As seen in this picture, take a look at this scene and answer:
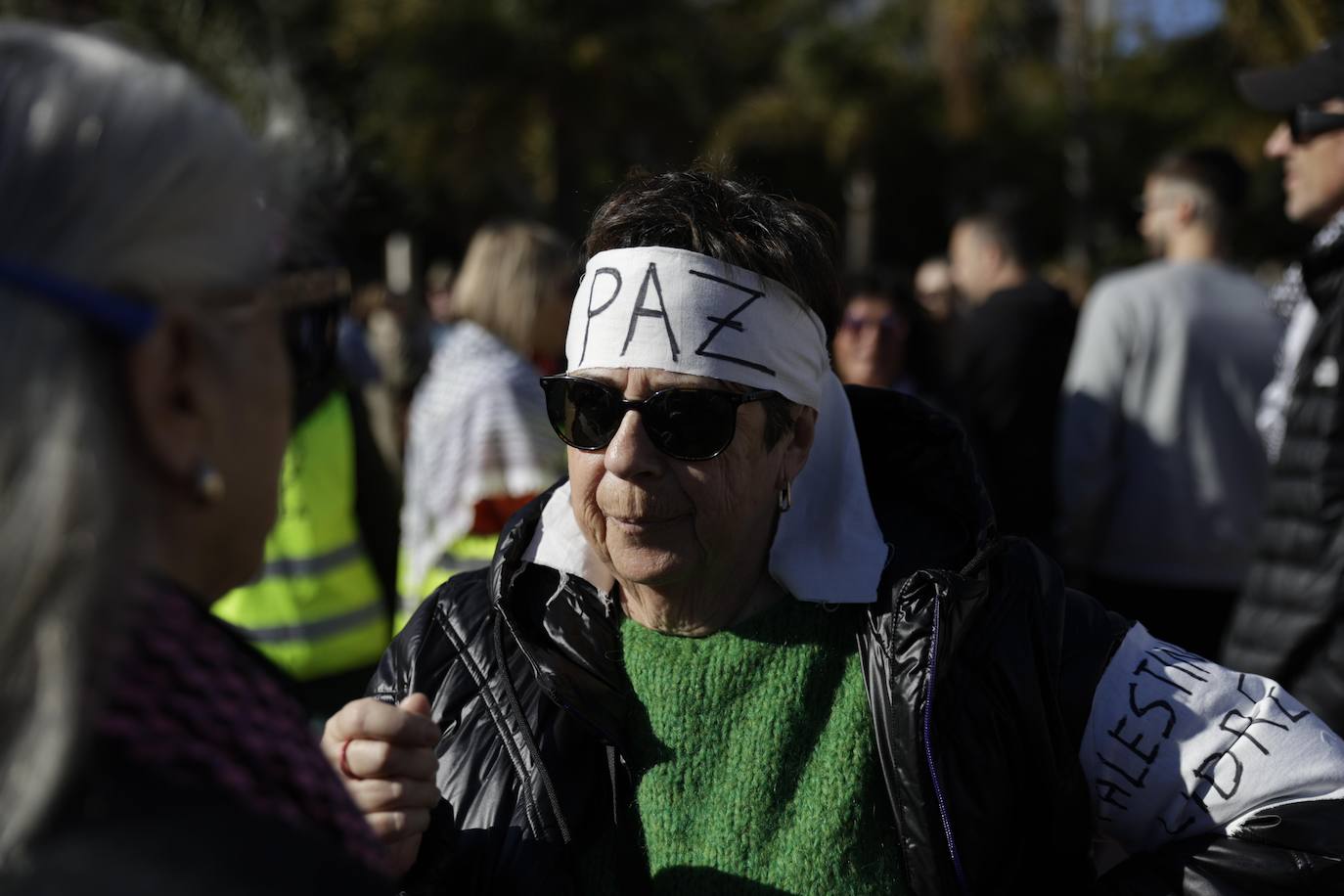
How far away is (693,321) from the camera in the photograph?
2.05 metres

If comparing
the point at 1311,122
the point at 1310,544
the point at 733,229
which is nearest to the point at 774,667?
the point at 733,229

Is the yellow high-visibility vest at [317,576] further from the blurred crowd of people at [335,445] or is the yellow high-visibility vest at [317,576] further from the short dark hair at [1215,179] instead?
Result: the short dark hair at [1215,179]

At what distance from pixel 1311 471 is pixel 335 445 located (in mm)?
2718

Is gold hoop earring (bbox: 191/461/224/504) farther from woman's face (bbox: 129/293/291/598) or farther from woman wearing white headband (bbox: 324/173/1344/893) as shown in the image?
woman wearing white headband (bbox: 324/173/1344/893)

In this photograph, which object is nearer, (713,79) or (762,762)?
(762,762)

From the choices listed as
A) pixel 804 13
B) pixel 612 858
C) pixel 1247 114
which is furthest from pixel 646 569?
pixel 804 13

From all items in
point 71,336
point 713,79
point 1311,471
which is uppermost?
point 713,79

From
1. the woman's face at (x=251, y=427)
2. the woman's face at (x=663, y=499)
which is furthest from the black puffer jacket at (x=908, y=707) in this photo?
the woman's face at (x=251, y=427)

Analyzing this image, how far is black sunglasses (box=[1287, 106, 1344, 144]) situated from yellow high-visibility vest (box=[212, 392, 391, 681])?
292 centimetres

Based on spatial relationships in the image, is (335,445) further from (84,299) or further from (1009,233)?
(1009,233)

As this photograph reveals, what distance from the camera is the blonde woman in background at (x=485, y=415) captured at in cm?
402

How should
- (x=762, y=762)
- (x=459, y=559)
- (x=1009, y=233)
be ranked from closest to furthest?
(x=762, y=762) → (x=459, y=559) → (x=1009, y=233)

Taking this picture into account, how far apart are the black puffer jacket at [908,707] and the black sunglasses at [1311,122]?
6.94 ft

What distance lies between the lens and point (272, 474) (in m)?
1.20
